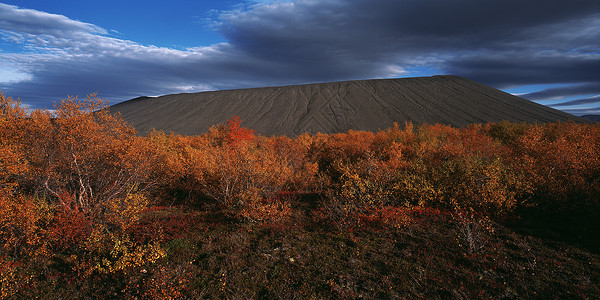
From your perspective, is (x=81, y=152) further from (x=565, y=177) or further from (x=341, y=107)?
(x=341, y=107)

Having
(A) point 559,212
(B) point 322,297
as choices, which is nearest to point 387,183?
(A) point 559,212

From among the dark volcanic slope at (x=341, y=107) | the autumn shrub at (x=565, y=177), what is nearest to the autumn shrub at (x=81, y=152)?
the autumn shrub at (x=565, y=177)

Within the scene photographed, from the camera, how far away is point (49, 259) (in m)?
9.57

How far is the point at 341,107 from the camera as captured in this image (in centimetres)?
8388

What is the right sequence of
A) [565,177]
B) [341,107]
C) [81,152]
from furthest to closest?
[341,107], [565,177], [81,152]

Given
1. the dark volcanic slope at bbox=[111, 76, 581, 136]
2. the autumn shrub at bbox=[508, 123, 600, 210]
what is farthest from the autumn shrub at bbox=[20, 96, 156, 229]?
the dark volcanic slope at bbox=[111, 76, 581, 136]

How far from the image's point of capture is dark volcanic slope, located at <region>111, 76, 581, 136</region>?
6875 cm

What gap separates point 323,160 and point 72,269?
64.1ft

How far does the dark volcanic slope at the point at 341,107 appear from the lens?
6875 cm

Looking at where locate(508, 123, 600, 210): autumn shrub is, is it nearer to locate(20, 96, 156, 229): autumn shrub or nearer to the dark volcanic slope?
locate(20, 96, 156, 229): autumn shrub

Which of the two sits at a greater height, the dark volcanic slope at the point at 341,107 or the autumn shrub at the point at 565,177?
the dark volcanic slope at the point at 341,107

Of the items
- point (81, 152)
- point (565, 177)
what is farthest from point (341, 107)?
point (81, 152)

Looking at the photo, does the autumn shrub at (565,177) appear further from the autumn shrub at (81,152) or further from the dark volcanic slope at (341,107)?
the dark volcanic slope at (341,107)

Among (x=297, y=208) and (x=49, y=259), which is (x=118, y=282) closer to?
(x=49, y=259)
